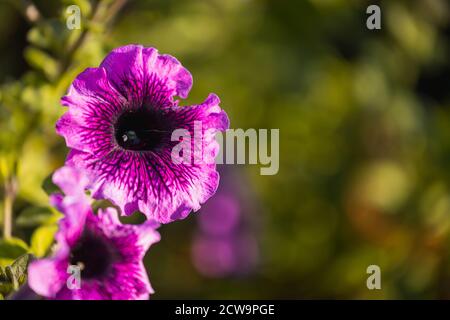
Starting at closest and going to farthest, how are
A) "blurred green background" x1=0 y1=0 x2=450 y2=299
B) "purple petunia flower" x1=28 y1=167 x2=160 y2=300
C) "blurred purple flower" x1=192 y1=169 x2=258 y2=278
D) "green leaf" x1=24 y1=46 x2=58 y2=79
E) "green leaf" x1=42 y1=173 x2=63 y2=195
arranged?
1. "purple petunia flower" x1=28 y1=167 x2=160 y2=300
2. "green leaf" x1=42 y1=173 x2=63 y2=195
3. "green leaf" x1=24 y1=46 x2=58 y2=79
4. "blurred green background" x1=0 y1=0 x2=450 y2=299
5. "blurred purple flower" x1=192 y1=169 x2=258 y2=278

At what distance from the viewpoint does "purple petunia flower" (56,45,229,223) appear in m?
0.81

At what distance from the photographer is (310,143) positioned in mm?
2064

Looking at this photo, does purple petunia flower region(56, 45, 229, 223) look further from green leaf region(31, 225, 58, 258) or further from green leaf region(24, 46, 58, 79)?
green leaf region(24, 46, 58, 79)

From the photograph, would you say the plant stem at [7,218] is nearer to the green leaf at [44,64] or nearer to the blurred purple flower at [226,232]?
the green leaf at [44,64]

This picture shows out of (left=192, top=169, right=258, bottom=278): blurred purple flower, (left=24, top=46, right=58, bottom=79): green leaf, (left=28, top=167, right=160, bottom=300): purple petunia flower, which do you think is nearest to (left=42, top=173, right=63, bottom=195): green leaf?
(left=28, top=167, right=160, bottom=300): purple petunia flower

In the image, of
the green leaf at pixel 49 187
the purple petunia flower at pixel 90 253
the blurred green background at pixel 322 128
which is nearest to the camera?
the purple petunia flower at pixel 90 253

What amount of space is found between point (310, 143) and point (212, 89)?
352mm

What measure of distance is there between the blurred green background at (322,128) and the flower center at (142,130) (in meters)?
0.79

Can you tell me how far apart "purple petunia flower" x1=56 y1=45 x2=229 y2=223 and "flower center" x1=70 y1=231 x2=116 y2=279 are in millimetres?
91

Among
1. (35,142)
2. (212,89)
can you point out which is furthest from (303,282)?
(35,142)

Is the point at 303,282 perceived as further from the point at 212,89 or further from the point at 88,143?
the point at 88,143

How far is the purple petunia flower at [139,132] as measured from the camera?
806mm

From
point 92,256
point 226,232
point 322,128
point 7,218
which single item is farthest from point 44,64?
point 322,128

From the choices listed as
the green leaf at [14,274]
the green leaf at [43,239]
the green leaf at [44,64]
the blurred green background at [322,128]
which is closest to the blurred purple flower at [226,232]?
the blurred green background at [322,128]
